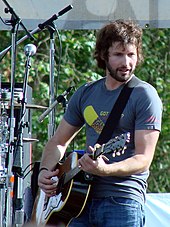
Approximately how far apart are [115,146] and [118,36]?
78 cm

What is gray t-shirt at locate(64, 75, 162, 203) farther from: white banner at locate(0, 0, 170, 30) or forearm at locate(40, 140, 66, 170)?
white banner at locate(0, 0, 170, 30)

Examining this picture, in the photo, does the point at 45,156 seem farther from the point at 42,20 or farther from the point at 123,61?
the point at 42,20

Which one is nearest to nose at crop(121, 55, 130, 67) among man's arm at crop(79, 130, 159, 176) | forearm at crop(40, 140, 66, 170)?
man's arm at crop(79, 130, 159, 176)

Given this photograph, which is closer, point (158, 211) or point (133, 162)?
point (133, 162)

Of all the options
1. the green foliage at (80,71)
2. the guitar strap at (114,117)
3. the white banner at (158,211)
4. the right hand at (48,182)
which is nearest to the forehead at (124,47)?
the guitar strap at (114,117)

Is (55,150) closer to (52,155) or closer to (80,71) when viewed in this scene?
(52,155)

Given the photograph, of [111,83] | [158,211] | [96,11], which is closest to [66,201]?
[111,83]

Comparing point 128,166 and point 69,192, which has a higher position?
point 128,166

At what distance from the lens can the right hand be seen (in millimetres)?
3852

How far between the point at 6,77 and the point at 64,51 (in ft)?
3.18

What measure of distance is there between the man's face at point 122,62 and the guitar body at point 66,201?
0.49m

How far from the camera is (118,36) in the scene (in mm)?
3736

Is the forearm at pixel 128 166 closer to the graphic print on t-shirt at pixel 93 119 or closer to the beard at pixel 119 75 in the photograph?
the graphic print on t-shirt at pixel 93 119

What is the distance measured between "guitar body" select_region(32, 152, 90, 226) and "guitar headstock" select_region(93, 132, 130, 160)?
0.33 meters
